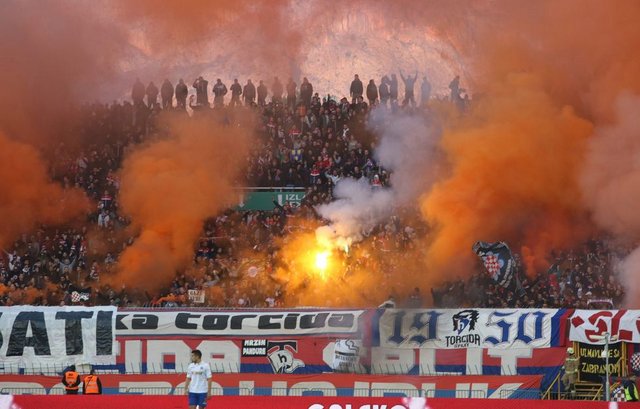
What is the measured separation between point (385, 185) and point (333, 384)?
11109 mm

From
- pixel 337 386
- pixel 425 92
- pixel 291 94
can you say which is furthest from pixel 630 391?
pixel 291 94

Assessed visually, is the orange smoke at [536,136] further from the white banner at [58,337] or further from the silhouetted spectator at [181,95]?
the white banner at [58,337]

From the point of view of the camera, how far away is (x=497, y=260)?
1105 inches

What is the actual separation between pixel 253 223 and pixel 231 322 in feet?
30.7

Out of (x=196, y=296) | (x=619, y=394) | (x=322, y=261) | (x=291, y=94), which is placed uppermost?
(x=291, y=94)

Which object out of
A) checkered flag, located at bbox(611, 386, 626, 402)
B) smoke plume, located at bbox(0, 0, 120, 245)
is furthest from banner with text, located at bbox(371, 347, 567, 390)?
smoke plume, located at bbox(0, 0, 120, 245)

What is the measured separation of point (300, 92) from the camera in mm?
36156

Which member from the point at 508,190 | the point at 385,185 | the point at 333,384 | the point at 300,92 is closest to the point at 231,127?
the point at 300,92

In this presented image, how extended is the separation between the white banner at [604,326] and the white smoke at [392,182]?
9761mm

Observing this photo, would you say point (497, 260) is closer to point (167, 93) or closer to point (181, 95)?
point (181, 95)

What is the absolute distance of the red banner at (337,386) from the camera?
21.4 metres

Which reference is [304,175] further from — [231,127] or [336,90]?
[336,90]

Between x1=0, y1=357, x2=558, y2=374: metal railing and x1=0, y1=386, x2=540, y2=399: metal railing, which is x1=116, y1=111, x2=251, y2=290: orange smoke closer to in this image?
x1=0, y1=357, x2=558, y2=374: metal railing

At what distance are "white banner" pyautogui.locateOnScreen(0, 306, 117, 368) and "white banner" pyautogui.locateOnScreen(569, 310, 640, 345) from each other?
9.10m
